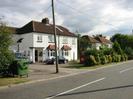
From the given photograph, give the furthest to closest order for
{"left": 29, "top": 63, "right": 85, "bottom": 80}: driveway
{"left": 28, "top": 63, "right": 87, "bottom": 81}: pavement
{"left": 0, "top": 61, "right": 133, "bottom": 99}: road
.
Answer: {"left": 29, "top": 63, "right": 85, "bottom": 80}: driveway
{"left": 28, "top": 63, "right": 87, "bottom": 81}: pavement
{"left": 0, "top": 61, "right": 133, "bottom": 99}: road

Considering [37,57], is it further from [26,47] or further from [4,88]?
[4,88]

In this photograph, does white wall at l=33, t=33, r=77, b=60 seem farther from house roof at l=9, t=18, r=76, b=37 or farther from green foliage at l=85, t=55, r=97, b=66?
green foliage at l=85, t=55, r=97, b=66

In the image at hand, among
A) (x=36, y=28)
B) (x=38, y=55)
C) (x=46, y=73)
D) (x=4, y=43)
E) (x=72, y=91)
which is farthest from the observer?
(x=36, y=28)

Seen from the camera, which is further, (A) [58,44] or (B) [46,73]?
(A) [58,44]

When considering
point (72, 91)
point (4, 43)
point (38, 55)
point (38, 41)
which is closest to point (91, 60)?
point (38, 55)

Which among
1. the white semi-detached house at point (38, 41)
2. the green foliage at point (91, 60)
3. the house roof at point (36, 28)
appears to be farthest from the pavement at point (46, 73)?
the house roof at point (36, 28)

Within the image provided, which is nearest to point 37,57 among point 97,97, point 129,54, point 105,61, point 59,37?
point 59,37

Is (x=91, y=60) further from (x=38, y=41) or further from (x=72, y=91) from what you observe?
(x=72, y=91)

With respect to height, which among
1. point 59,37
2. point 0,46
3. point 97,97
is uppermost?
point 59,37

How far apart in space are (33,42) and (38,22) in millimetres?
7371

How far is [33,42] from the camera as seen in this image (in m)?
54.0

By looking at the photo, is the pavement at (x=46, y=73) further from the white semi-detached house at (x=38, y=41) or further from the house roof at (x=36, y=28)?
the house roof at (x=36, y=28)

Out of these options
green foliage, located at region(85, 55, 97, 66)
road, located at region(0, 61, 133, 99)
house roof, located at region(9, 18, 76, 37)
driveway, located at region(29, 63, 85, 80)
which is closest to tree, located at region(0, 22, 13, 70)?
driveway, located at region(29, 63, 85, 80)

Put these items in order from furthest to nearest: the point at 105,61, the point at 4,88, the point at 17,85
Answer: the point at 105,61 < the point at 17,85 < the point at 4,88
